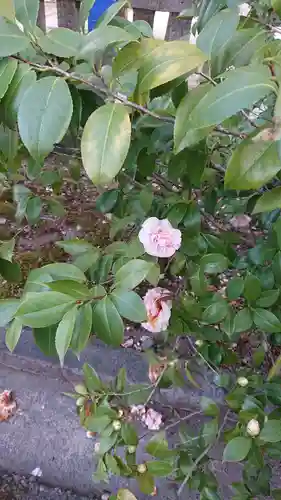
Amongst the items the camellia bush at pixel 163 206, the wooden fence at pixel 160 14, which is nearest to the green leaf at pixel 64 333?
the camellia bush at pixel 163 206

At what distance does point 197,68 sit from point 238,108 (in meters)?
0.10

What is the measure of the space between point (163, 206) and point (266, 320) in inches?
11.3

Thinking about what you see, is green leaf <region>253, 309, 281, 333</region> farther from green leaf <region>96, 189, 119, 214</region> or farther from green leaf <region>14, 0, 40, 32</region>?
green leaf <region>14, 0, 40, 32</region>

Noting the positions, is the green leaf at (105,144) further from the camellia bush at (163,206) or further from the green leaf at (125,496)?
the green leaf at (125,496)

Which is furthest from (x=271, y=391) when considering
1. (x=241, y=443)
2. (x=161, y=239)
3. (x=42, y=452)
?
(x=42, y=452)

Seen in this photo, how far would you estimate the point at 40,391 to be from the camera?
168 centimetres

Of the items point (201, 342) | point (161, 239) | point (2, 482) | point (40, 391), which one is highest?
point (161, 239)

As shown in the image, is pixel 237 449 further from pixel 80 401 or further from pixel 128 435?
pixel 80 401

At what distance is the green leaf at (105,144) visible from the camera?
0.51 meters

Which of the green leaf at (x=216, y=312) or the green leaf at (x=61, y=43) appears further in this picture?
the green leaf at (x=216, y=312)

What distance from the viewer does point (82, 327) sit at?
66cm

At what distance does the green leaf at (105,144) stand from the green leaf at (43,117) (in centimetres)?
3

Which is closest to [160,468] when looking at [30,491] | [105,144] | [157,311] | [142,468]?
[142,468]

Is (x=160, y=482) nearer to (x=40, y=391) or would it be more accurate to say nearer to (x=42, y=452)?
(x=42, y=452)
